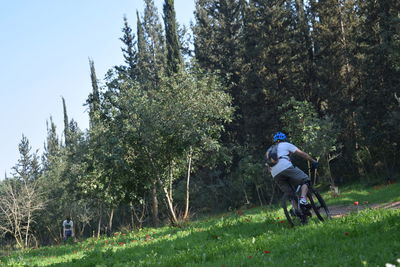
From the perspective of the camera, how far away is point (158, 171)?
61.7 feet

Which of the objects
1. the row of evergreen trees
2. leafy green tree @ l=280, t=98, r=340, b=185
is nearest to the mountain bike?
→ the row of evergreen trees

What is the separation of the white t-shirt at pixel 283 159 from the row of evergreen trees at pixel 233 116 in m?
8.73

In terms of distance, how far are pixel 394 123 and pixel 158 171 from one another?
17.2 metres

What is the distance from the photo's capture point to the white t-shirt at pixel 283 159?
8023 mm

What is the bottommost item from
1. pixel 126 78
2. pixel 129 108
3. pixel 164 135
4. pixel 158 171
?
pixel 158 171

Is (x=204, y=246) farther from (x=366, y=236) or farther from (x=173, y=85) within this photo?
(x=173, y=85)

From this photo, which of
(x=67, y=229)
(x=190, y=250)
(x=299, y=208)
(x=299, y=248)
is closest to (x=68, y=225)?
(x=67, y=229)

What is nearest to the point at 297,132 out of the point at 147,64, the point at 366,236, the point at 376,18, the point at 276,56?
the point at 376,18

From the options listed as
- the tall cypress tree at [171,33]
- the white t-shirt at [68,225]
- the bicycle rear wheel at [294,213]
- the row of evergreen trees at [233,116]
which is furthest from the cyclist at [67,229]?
the bicycle rear wheel at [294,213]

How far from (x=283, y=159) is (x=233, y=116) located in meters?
15.9

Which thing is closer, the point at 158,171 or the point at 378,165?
the point at 158,171

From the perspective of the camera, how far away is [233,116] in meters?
23.9

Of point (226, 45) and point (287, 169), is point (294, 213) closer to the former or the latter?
point (287, 169)

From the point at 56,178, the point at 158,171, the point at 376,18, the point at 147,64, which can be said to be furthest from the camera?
the point at 147,64
